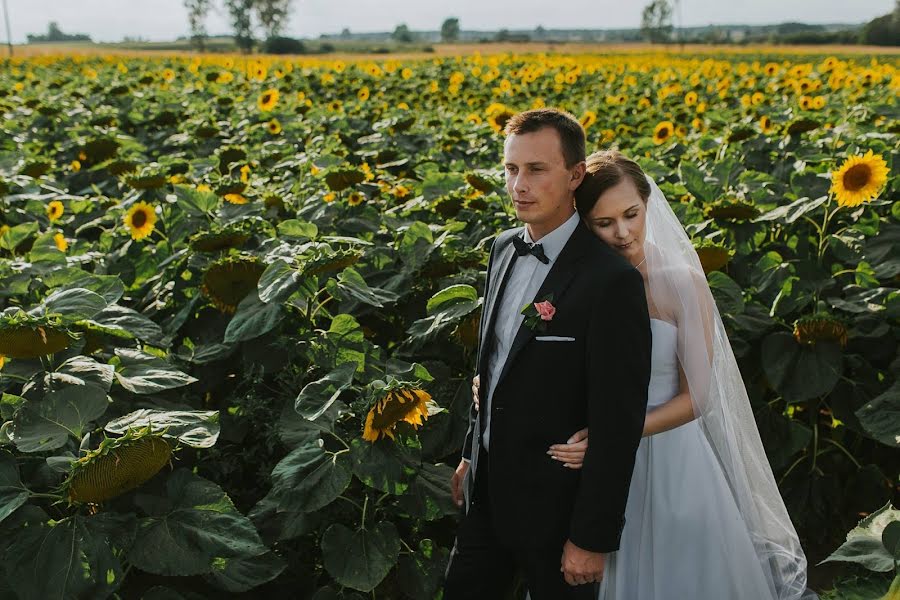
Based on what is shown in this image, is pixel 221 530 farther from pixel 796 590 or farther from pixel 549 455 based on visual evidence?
pixel 796 590

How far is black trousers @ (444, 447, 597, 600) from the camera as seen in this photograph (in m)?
1.93

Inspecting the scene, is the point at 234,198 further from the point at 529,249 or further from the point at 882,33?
the point at 882,33

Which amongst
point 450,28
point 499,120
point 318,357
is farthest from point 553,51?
point 450,28

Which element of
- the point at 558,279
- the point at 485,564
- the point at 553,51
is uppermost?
the point at 553,51

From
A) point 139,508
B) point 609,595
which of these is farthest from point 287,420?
point 609,595

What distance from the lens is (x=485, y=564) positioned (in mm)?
2059

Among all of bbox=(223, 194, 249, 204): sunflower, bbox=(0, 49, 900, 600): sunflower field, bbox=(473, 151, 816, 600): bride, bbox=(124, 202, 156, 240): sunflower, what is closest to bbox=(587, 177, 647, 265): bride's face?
bbox=(473, 151, 816, 600): bride

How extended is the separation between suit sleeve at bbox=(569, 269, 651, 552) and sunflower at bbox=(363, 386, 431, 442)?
0.40 meters

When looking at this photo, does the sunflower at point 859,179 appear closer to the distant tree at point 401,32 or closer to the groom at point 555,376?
the groom at point 555,376

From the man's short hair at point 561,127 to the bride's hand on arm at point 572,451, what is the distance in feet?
1.96

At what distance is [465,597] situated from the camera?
2.10 metres

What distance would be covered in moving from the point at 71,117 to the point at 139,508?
19.8 ft

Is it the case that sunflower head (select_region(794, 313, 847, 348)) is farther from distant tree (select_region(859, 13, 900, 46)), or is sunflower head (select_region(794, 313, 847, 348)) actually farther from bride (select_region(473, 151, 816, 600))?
distant tree (select_region(859, 13, 900, 46))

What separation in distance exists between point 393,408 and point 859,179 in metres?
2.30
